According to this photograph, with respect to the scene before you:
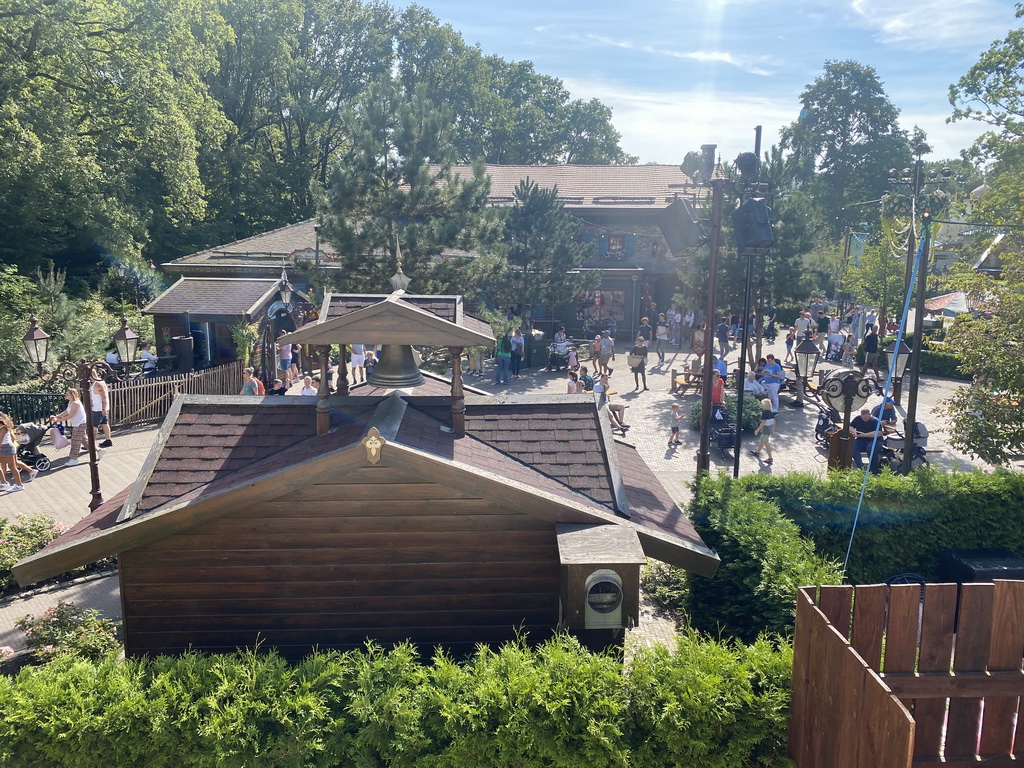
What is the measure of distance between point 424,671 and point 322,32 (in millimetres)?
51291

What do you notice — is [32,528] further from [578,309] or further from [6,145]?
[578,309]

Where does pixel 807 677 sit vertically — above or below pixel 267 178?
below

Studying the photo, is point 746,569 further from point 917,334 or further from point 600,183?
point 600,183

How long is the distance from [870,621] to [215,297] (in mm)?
22929

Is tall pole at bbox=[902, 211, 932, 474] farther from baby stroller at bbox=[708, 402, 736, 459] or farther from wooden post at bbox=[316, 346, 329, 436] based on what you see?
wooden post at bbox=[316, 346, 329, 436]

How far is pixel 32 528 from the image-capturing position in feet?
35.5

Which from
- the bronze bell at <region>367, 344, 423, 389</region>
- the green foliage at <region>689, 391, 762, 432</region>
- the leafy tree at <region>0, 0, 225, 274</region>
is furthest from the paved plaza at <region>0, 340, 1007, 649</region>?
the leafy tree at <region>0, 0, 225, 274</region>

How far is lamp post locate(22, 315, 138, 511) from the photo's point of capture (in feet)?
36.9

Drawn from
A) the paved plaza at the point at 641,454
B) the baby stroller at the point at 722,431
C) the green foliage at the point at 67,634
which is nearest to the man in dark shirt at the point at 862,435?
the paved plaza at the point at 641,454

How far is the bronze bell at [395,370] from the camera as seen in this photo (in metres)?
8.11

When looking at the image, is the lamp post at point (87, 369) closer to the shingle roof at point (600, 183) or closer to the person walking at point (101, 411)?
the person walking at point (101, 411)

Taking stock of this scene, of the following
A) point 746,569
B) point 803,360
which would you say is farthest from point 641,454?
point 746,569

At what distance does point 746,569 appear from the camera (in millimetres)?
7559

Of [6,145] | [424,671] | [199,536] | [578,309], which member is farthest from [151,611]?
[578,309]
